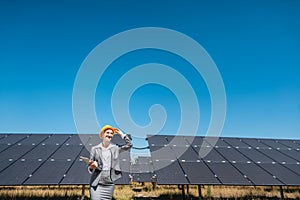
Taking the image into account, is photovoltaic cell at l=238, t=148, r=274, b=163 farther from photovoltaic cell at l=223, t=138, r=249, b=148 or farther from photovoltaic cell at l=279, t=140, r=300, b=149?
photovoltaic cell at l=279, t=140, r=300, b=149

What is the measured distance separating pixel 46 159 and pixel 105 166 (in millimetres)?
5969

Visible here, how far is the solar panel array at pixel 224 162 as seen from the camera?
824 centimetres

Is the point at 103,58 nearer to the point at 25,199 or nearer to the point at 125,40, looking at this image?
the point at 125,40

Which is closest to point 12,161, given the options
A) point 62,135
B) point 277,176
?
point 62,135

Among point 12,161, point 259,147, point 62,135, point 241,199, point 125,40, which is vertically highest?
point 125,40

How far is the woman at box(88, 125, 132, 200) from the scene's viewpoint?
427cm

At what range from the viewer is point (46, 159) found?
9.25 meters

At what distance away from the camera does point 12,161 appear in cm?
889

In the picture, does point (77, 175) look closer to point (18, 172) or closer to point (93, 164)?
point (18, 172)

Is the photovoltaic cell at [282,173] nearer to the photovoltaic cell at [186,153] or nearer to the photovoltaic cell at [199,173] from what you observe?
the photovoltaic cell at [199,173]

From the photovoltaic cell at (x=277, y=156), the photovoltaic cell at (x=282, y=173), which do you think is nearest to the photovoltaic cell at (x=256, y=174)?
the photovoltaic cell at (x=282, y=173)

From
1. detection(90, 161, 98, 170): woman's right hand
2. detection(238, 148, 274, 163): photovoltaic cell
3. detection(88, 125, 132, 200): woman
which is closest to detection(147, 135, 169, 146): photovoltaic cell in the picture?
detection(238, 148, 274, 163): photovoltaic cell

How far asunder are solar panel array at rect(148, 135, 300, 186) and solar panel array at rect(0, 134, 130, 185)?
5.38 ft

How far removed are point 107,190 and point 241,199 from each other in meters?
6.89
